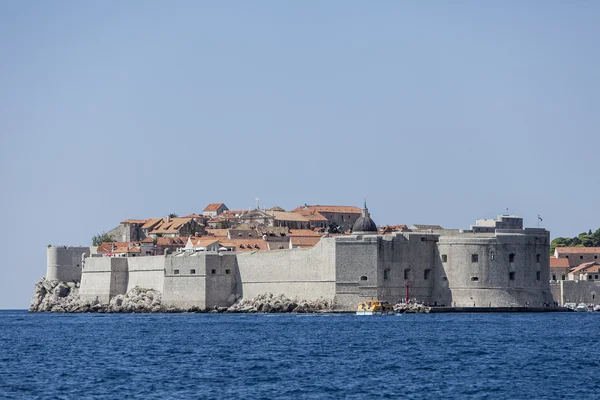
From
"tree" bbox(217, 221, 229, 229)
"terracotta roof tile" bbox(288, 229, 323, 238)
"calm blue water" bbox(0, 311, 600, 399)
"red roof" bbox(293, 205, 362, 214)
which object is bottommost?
"calm blue water" bbox(0, 311, 600, 399)

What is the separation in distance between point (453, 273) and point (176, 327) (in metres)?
17.1

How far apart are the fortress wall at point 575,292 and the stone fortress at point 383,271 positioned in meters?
11.4

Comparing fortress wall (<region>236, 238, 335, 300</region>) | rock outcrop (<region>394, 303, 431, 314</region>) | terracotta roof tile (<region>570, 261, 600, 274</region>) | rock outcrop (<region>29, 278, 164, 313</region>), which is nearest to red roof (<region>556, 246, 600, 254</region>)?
terracotta roof tile (<region>570, 261, 600, 274</region>)

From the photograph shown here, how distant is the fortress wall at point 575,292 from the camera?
83375mm

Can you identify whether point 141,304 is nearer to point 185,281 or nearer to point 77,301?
point 185,281

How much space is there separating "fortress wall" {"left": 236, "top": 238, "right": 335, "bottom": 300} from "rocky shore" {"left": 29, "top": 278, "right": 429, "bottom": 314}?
47cm

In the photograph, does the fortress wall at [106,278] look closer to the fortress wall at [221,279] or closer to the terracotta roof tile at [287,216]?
the fortress wall at [221,279]

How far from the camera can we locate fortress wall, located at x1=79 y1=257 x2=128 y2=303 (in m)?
80.6

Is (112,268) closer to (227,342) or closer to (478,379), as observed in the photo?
(227,342)

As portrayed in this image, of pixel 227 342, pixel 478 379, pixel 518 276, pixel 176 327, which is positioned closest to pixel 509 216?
pixel 518 276

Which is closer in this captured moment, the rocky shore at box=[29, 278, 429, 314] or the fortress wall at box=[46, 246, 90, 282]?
the rocky shore at box=[29, 278, 429, 314]

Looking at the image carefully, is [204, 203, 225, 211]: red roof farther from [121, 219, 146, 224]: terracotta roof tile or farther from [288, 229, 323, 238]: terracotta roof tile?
[288, 229, 323, 238]: terracotta roof tile

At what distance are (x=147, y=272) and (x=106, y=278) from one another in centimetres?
404

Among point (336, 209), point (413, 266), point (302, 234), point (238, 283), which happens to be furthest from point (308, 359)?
point (336, 209)
